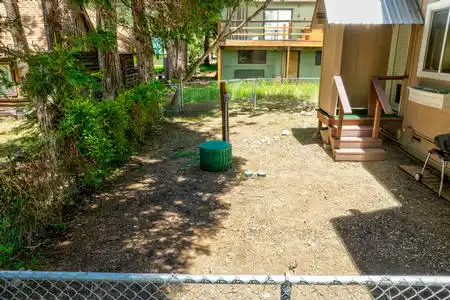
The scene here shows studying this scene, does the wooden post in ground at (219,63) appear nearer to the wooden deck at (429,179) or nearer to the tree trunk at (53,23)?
the wooden deck at (429,179)

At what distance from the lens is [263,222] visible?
15.6 feet

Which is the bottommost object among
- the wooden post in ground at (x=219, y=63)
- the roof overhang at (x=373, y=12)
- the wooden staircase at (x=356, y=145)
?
the wooden staircase at (x=356, y=145)

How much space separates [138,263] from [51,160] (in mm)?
1910

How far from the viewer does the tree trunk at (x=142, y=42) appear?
404 inches

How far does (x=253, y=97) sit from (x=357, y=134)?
24.8 ft

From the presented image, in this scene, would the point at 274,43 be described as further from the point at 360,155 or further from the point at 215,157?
the point at 215,157

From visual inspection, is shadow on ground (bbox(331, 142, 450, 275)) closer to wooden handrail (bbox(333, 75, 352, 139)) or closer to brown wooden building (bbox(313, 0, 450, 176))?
brown wooden building (bbox(313, 0, 450, 176))

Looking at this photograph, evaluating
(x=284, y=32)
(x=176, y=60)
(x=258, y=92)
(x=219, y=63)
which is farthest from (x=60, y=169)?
(x=284, y=32)

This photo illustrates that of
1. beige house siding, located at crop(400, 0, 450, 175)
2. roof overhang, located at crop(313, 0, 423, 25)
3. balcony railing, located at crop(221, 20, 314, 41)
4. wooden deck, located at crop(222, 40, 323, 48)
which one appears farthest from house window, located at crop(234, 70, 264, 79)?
beige house siding, located at crop(400, 0, 450, 175)

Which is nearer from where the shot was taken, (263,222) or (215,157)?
(263,222)

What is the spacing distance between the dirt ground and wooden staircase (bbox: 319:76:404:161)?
0.22 meters

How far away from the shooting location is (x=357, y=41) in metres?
8.62

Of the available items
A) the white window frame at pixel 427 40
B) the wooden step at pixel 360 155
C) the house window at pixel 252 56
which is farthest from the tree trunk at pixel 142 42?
the house window at pixel 252 56

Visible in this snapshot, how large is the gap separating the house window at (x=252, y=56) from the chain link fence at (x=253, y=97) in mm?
4837
